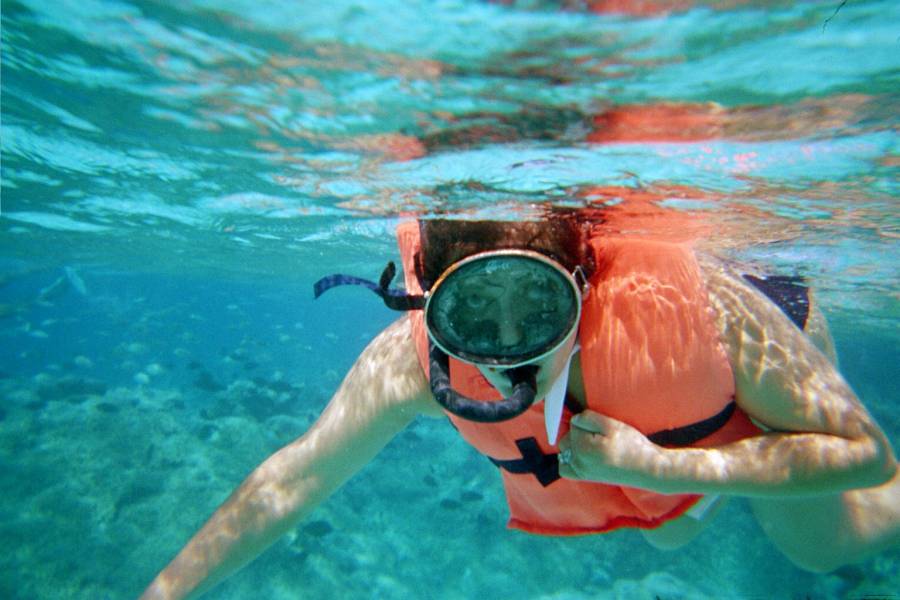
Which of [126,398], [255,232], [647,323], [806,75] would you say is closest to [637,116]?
[806,75]

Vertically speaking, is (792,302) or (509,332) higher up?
(509,332)

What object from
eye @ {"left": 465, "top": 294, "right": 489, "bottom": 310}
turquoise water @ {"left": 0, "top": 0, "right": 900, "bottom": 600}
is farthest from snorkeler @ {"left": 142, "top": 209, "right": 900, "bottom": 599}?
turquoise water @ {"left": 0, "top": 0, "right": 900, "bottom": 600}

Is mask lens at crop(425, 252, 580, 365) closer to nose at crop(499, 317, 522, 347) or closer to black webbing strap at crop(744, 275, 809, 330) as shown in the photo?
nose at crop(499, 317, 522, 347)

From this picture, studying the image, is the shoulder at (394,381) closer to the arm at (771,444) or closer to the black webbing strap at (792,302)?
the arm at (771,444)

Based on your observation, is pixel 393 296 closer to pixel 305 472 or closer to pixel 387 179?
pixel 305 472

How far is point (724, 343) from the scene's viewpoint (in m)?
2.85

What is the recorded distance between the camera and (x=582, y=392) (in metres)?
2.93

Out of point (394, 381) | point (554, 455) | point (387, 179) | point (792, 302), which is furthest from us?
point (387, 179)

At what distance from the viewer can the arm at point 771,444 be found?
2.35 m

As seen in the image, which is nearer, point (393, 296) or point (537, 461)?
point (393, 296)

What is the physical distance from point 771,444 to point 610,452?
85 centimetres

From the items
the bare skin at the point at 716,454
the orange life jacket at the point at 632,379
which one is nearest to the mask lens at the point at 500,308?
the bare skin at the point at 716,454

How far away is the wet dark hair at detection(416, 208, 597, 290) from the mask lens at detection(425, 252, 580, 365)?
0.16 m

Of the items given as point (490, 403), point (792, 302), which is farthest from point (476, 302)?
point (792, 302)
